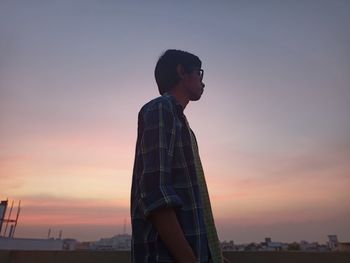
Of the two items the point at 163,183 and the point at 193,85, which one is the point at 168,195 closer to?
the point at 163,183

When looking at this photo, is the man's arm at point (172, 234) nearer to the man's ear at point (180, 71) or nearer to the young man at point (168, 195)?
the young man at point (168, 195)

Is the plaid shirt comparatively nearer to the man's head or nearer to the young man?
the young man

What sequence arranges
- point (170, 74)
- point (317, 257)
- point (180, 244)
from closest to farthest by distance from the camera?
1. point (180, 244)
2. point (170, 74)
3. point (317, 257)

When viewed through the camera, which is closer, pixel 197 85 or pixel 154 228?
pixel 154 228

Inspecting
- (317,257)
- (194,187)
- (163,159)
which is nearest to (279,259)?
(317,257)

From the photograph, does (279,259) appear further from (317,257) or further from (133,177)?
(133,177)

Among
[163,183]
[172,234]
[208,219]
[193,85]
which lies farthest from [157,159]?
[193,85]

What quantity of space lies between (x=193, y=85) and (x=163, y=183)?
64 cm

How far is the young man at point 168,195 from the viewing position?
0.96m

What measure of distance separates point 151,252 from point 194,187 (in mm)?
298

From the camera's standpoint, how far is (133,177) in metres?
1.21

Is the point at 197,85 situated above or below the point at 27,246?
below

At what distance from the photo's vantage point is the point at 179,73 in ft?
4.72

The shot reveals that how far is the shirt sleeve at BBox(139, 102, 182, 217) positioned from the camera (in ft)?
3.17
